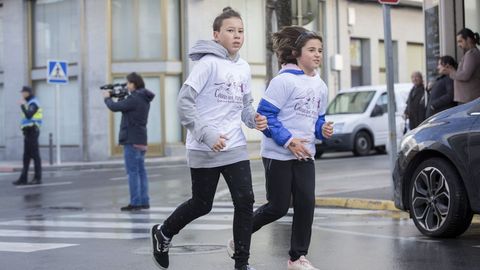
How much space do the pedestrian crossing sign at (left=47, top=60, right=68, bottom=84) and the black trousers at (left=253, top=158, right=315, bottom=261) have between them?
1892 cm

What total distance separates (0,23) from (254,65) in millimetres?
8662

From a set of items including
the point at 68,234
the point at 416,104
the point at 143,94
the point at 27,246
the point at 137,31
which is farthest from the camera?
the point at 137,31

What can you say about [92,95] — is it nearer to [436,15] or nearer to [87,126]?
[87,126]

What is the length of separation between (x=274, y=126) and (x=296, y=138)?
0.58 feet

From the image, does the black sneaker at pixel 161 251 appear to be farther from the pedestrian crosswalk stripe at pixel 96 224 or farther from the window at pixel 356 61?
the window at pixel 356 61

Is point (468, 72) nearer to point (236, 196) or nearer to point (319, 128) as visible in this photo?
point (319, 128)

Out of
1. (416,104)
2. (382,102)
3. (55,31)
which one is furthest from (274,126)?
(55,31)

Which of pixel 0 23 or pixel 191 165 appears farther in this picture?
pixel 0 23

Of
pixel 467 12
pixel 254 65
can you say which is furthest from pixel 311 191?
pixel 254 65

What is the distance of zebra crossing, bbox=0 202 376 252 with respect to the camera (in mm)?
8516

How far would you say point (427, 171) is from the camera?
7.84m

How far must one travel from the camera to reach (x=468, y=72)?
10492 millimetres

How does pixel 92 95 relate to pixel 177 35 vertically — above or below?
below

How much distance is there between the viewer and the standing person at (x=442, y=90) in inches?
449
